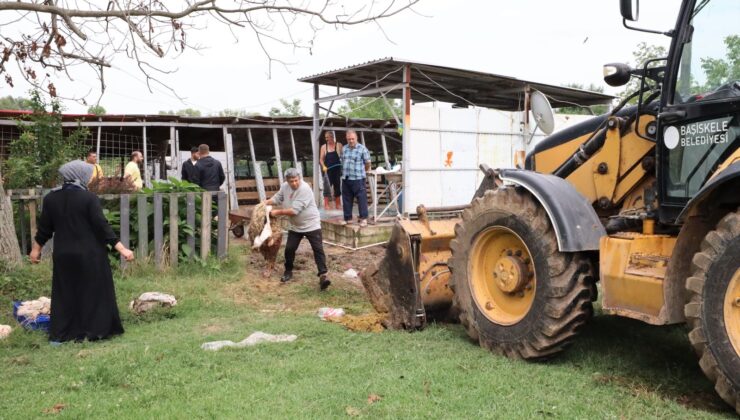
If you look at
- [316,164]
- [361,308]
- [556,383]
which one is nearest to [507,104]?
[316,164]

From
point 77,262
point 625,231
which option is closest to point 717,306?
→ point 625,231

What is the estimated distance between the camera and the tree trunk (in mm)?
7965

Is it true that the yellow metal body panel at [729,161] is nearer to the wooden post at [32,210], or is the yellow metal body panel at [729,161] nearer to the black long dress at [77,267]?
the black long dress at [77,267]

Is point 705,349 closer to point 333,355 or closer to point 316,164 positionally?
point 333,355

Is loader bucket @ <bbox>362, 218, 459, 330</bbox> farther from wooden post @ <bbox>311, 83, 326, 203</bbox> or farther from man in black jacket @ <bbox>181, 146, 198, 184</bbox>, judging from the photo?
wooden post @ <bbox>311, 83, 326, 203</bbox>

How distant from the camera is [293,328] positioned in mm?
6109

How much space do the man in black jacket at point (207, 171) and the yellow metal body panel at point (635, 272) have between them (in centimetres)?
826

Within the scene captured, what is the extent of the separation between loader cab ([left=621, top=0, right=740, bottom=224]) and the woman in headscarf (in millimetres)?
4618

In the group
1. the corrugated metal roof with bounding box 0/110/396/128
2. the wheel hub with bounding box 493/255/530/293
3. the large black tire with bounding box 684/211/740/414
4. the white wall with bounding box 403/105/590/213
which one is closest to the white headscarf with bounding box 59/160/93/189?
the wheel hub with bounding box 493/255/530/293

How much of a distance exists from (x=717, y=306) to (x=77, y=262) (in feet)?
17.4

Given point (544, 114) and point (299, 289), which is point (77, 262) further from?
point (544, 114)

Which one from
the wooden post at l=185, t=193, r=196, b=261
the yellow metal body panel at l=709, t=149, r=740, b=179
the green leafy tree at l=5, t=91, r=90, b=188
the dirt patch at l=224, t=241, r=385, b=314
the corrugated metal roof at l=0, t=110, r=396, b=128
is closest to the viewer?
the yellow metal body panel at l=709, t=149, r=740, b=179

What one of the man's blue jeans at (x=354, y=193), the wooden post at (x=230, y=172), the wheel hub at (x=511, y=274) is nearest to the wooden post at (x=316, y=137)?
the man's blue jeans at (x=354, y=193)

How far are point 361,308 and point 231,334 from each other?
69.6 inches
